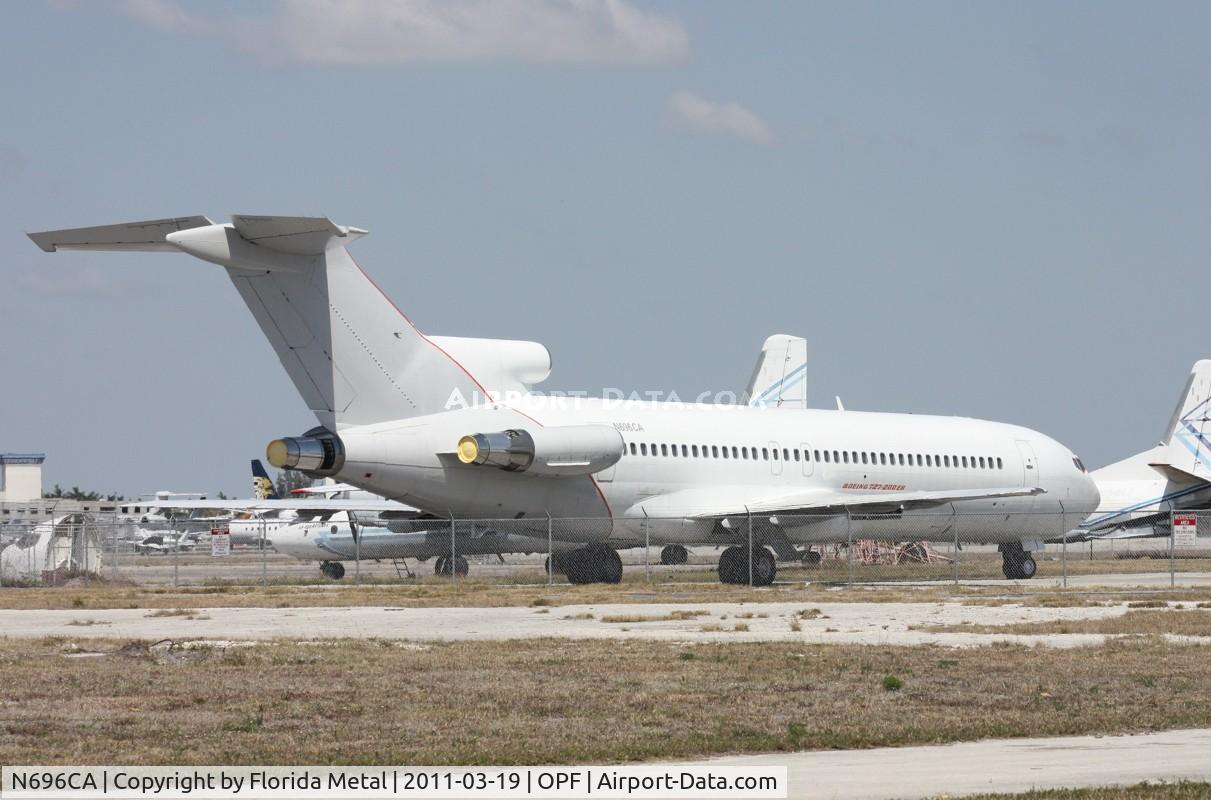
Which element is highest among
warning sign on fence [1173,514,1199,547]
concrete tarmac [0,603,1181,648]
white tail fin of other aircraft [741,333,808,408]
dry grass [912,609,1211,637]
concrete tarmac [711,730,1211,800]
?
white tail fin of other aircraft [741,333,808,408]

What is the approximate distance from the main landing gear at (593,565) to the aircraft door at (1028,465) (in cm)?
1200

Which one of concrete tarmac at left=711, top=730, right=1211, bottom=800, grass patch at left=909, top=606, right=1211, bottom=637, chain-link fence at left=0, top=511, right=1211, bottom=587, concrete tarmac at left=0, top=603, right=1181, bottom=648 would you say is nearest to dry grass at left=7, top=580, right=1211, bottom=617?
concrete tarmac at left=0, top=603, right=1181, bottom=648

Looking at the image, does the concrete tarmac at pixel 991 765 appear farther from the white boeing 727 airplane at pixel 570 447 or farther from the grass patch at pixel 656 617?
the white boeing 727 airplane at pixel 570 447

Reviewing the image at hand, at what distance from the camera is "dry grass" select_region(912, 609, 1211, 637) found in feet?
72.2

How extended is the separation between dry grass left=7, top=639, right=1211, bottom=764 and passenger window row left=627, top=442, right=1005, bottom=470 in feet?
55.3

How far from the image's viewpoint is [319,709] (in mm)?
13812

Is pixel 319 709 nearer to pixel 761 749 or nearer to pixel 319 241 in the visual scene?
pixel 761 749

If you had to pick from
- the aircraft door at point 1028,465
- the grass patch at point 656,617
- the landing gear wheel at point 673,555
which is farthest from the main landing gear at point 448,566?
the grass patch at point 656,617

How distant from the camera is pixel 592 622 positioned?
24469 millimetres

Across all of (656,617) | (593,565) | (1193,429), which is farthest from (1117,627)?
(1193,429)

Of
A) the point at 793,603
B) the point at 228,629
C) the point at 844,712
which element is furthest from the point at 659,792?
the point at 793,603

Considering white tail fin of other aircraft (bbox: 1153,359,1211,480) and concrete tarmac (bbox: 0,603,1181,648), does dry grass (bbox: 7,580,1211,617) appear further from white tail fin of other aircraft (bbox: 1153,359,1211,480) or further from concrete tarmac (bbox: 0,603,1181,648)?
white tail fin of other aircraft (bbox: 1153,359,1211,480)

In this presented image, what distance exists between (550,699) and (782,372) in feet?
163

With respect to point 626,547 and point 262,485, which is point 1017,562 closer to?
point 626,547
